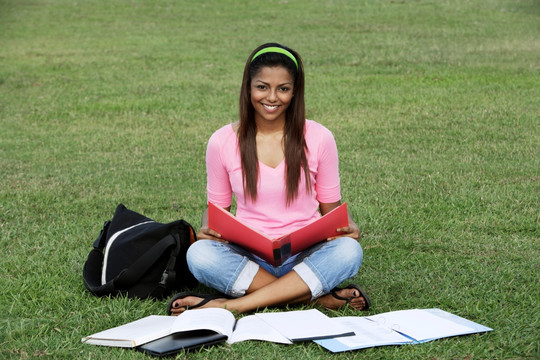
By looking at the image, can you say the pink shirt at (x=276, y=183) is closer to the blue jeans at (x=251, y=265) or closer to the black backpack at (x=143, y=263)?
the blue jeans at (x=251, y=265)

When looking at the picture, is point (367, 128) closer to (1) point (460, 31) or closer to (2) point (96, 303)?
(2) point (96, 303)

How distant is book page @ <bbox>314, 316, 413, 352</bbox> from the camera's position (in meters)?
3.22

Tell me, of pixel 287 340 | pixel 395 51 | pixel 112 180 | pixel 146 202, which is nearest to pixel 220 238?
pixel 287 340

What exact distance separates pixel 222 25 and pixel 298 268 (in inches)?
527

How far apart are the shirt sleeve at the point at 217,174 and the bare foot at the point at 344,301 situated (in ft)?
2.36

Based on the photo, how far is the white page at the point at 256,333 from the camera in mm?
3264

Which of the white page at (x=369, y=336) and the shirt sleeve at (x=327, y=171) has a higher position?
the shirt sleeve at (x=327, y=171)

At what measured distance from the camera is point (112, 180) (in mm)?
6633

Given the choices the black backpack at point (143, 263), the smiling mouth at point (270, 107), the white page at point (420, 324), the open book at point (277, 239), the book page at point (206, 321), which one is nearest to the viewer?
the book page at point (206, 321)

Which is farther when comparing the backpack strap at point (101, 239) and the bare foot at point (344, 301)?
the backpack strap at point (101, 239)

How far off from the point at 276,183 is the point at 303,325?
2.59 ft

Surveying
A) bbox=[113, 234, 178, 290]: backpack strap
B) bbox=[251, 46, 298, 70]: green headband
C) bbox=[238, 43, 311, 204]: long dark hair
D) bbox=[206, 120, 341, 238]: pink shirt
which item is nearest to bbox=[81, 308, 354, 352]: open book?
bbox=[113, 234, 178, 290]: backpack strap

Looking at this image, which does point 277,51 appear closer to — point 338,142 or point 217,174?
point 217,174

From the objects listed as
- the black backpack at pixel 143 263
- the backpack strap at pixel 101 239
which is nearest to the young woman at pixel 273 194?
the black backpack at pixel 143 263
